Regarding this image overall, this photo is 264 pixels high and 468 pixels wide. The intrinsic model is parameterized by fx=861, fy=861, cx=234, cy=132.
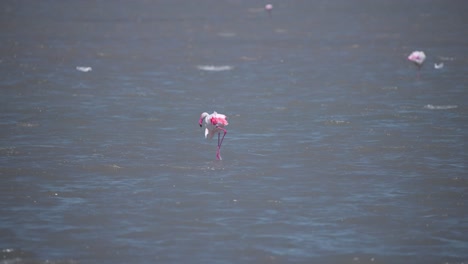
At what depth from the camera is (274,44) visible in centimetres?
2695

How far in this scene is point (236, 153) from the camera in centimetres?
1285

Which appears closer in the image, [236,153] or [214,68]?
[236,153]

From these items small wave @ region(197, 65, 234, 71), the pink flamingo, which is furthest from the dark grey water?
the pink flamingo

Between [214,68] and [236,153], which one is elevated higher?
[214,68]

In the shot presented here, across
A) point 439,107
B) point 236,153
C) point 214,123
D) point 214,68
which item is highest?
point 214,68

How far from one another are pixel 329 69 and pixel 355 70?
650 mm

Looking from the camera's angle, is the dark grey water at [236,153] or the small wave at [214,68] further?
the small wave at [214,68]

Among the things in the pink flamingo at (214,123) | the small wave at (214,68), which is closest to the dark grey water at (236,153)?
the small wave at (214,68)

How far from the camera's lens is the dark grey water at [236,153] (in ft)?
29.6

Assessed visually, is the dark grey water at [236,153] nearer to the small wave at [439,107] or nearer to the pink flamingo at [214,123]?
the small wave at [439,107]

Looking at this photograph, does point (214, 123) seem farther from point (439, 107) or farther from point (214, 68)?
point (214, 68)

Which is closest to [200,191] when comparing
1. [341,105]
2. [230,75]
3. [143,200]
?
[143,200]

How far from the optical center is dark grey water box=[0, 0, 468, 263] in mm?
9023

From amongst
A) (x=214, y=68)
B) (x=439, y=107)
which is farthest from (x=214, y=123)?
(x=214, y=68)
